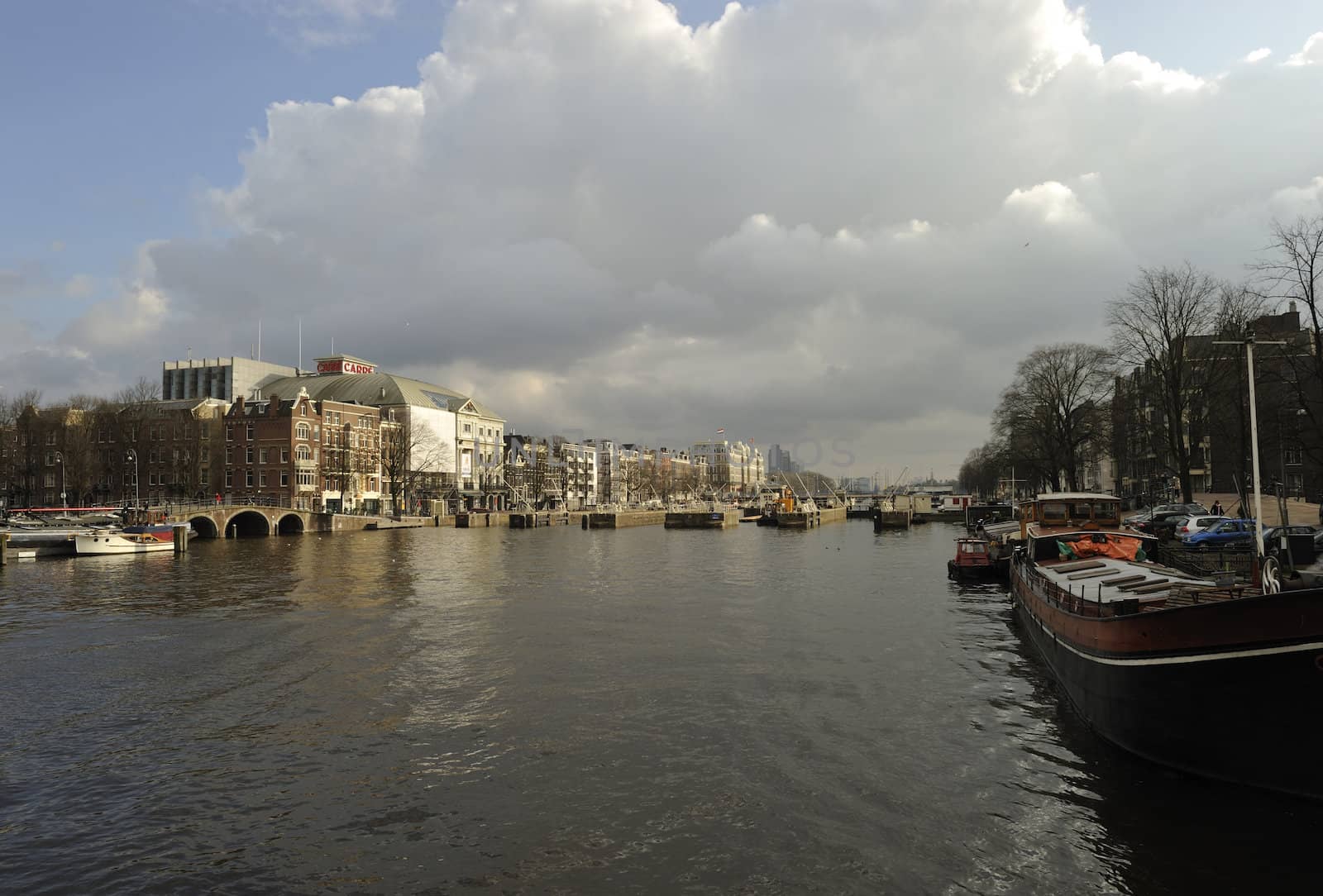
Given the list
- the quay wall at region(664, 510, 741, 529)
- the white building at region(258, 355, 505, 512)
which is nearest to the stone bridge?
the white building at region(258, 355, 505, 512)

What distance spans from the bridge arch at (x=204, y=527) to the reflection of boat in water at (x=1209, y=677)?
316ft

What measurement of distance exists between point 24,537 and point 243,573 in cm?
3003

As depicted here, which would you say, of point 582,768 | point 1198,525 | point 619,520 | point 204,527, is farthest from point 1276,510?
point 204,527

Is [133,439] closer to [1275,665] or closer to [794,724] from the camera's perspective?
[794,724]

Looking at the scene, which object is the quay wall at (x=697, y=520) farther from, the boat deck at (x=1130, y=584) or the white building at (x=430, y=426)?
the boat deck at (x=1130, y=584)

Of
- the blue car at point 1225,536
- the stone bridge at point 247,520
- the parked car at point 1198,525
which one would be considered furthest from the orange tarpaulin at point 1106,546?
the stone bridge at point 247,520

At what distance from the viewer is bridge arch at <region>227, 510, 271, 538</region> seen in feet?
321

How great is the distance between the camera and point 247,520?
101m

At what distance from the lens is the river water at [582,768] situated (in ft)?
38.0

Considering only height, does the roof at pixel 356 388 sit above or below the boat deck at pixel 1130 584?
above

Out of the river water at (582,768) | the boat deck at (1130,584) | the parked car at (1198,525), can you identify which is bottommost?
the river water at (582,768)

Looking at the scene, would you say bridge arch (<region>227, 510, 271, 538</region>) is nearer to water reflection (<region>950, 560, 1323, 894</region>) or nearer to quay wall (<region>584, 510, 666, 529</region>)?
quay wall (<region>584, 510, 666, 529</region>)

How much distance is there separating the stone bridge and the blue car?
88017 mm

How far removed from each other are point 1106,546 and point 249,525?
10097cm
